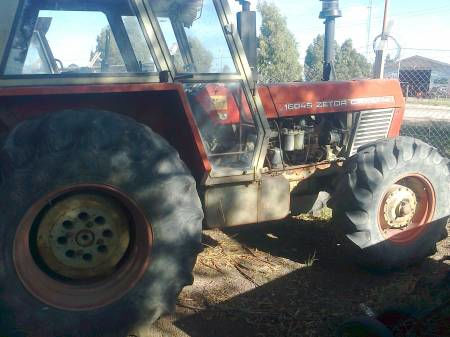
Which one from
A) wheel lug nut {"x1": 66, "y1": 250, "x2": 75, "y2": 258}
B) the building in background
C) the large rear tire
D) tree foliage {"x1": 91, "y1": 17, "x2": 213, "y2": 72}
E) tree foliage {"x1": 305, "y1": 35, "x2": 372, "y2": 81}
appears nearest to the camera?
the large rear tire

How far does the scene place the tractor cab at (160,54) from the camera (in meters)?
3.00

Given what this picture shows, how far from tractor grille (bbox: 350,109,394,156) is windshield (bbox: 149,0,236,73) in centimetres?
161

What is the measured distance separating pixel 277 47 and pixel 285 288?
802 inches

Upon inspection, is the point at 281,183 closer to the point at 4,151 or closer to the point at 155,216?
the point at 155,216

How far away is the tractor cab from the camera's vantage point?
3.00 m

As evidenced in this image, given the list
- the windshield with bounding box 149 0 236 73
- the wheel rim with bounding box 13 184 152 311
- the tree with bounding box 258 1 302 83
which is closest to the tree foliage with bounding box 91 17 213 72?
the windshield with bounding box 149 0 236 73

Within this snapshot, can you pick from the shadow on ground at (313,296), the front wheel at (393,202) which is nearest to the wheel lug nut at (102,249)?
the shadow on ground at (313,296)

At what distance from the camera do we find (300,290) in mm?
3598

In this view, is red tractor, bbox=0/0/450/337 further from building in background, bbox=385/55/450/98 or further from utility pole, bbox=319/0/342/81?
building in background, bbox=385/55/450/98

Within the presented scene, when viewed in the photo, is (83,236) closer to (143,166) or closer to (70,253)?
(70,253)

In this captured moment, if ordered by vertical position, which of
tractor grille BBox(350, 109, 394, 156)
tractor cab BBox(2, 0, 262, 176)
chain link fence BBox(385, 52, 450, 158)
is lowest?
chain link fence BBox(385, 52, 450, 158)

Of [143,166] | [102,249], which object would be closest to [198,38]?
[143,166]

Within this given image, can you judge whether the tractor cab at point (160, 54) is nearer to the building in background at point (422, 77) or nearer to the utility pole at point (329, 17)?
the utility pole at point (329, 17)

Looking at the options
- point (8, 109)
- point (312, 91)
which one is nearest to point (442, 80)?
point (312, 91)
